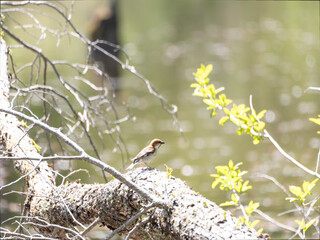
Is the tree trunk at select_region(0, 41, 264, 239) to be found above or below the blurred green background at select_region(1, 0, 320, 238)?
below

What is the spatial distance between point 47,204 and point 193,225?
1.10m

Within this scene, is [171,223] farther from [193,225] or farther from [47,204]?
[47,204]

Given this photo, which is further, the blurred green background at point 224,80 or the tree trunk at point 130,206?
the blurred green background at point 224,80

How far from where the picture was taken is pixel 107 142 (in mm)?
12078

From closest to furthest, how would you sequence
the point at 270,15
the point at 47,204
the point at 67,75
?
the point at 47,204, the point at 67,75, the point at 270,15

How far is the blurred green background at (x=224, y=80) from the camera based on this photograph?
34.9 ft

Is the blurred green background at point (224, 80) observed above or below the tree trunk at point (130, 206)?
Answer: above

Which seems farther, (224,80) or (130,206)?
(224,80)

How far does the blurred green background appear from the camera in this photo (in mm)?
10648

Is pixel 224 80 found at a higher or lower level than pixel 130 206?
higher

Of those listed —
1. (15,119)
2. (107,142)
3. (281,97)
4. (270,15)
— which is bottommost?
(15,119)

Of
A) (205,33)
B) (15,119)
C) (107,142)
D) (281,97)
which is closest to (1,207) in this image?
(107,142)

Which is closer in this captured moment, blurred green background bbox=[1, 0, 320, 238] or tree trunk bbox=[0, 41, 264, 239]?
tree trunk bbox=[0, 41, 264, 239]

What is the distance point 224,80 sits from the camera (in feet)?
51.8
